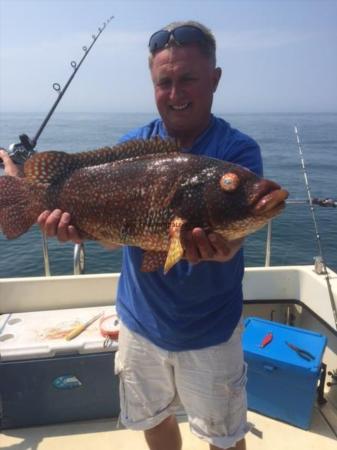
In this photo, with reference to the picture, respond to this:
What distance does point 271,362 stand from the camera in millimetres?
4371

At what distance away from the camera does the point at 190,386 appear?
9.92ft

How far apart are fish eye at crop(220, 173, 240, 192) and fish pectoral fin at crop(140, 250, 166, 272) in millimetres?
614

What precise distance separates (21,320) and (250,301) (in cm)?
301

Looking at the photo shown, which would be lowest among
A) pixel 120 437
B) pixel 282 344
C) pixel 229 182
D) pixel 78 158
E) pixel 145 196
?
pixel 120 437

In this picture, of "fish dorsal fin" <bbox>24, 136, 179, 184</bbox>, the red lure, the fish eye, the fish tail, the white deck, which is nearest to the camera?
the fish eye

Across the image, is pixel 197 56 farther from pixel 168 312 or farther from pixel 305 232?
pixel 305 232

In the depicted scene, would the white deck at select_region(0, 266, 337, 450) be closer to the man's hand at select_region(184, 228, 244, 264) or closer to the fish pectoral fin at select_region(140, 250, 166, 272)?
the fish pectoral fin at select_region(140, 250, 166, 272)

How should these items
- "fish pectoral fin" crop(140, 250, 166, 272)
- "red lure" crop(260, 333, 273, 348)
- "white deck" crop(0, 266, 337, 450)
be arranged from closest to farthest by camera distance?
"fish pectoral fin" crop(140, 250, 166, 272), "white deck" crop(0, 266, 337, 450), "red lure" crop(260, 333, 273, 348)

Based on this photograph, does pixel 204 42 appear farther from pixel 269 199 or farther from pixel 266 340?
pixel 266 340

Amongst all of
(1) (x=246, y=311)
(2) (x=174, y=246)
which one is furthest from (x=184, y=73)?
(1) (x=246, y=311)

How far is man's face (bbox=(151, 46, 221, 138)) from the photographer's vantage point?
282 cm

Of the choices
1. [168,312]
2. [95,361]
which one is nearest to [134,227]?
[168,312]

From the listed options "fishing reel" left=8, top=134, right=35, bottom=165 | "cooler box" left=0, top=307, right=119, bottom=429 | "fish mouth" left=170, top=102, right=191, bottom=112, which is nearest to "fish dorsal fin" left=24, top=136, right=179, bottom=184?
"fish mouth" left=170, top=102, right=191, bottom=112

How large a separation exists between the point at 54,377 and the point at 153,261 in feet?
7.38
